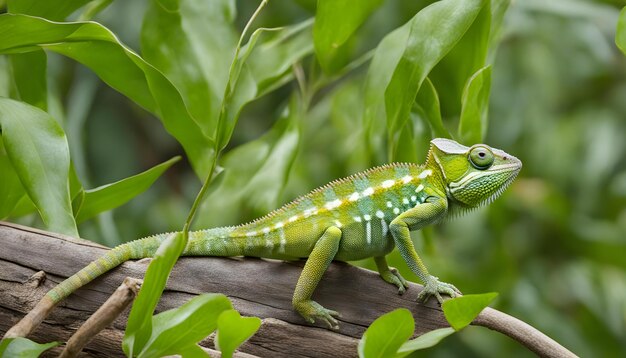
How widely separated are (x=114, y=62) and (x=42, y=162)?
0.30 metres

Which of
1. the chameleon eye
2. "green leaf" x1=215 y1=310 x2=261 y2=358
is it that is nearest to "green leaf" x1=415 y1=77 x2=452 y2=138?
the chameleon eye

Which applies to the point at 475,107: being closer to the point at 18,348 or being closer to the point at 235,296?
the point at 235,296

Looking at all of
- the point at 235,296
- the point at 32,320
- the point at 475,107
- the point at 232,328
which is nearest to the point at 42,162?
the point at 32,320

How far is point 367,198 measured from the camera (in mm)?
1743

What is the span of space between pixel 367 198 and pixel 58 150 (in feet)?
2.12

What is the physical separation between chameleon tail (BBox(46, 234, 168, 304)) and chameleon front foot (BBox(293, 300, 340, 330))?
1.08 feet

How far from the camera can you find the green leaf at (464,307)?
1.33 meters

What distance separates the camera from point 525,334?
5.27ft

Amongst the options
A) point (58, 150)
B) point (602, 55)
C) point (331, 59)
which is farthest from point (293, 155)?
point (602, 55)

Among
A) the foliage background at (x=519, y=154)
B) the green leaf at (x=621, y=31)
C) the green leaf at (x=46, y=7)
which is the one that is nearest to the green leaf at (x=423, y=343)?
the green leaf at (x=621, y=31)

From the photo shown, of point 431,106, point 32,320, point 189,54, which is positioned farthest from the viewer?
point 189,54

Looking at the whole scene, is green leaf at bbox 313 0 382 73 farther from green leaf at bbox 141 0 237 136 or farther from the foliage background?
the foliage background

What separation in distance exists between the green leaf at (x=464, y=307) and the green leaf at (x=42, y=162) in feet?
2.56

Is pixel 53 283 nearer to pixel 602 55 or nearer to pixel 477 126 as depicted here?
pixel 477 126
